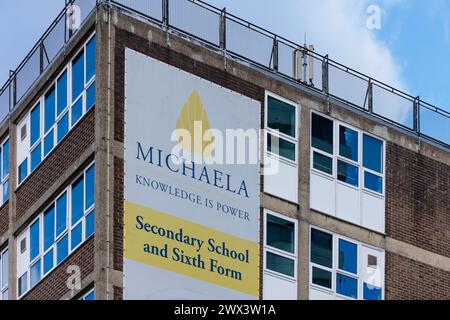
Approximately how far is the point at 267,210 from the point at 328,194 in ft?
7.62

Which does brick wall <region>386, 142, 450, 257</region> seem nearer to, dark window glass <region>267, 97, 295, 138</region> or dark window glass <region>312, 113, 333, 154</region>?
dark window glass <region>312, 113, 333, 154</region>

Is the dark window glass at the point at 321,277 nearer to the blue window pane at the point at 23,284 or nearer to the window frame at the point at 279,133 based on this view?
the window frame at the point at 279,133

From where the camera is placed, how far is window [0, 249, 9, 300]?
147ft

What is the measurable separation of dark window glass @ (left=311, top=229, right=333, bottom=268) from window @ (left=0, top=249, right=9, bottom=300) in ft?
26.4

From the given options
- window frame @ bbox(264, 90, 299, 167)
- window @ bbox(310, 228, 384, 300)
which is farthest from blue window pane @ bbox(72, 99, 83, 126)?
window @ bbox(310, 228, 384, 300)

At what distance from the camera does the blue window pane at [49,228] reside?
42344mm

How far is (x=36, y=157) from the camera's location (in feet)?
144

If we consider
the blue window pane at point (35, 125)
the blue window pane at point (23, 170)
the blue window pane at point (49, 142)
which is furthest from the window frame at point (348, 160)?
the blue window pane at point (23, 170)

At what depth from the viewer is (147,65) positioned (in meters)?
41.3

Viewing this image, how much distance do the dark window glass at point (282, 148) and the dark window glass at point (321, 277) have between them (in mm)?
2934

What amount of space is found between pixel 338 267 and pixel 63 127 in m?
7.93
